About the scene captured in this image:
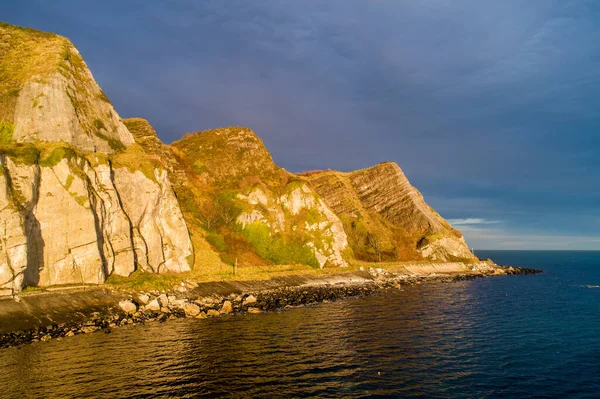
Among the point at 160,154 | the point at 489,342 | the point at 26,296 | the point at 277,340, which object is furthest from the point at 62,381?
the point at 160,154

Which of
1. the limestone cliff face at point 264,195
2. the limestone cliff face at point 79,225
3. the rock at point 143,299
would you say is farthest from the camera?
the limestone cliff face at point 264,195

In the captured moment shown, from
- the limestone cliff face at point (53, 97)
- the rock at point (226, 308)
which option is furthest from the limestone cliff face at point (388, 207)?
the rock at point (226, 308)

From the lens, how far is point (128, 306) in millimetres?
44812

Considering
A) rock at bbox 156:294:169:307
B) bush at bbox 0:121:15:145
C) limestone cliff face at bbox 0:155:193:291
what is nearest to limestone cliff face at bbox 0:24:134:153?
bush at bbox 0:121:15:145

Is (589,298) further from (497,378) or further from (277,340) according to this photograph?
(277,340)

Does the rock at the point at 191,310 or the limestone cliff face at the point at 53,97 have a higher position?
the limestone cliff face at the point at 53,97

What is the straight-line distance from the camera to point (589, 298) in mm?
67438

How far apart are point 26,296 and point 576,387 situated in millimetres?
50089

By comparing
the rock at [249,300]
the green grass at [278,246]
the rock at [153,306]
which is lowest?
A: the rock at [249,300]

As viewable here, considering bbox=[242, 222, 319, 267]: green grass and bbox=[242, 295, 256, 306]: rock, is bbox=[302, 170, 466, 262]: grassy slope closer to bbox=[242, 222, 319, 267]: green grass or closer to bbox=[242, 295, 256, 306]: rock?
bbox=[242, 222, 319, 267]: green grass

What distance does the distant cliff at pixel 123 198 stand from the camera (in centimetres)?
4550

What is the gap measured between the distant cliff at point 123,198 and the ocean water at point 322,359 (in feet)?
56.5

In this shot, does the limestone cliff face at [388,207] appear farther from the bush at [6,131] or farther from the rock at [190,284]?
the bush at [6,131]

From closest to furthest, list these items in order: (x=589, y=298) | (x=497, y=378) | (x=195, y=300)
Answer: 1. (x=497, y=378)
2. (x=195, y=300)
3. (x=589, y=298)
